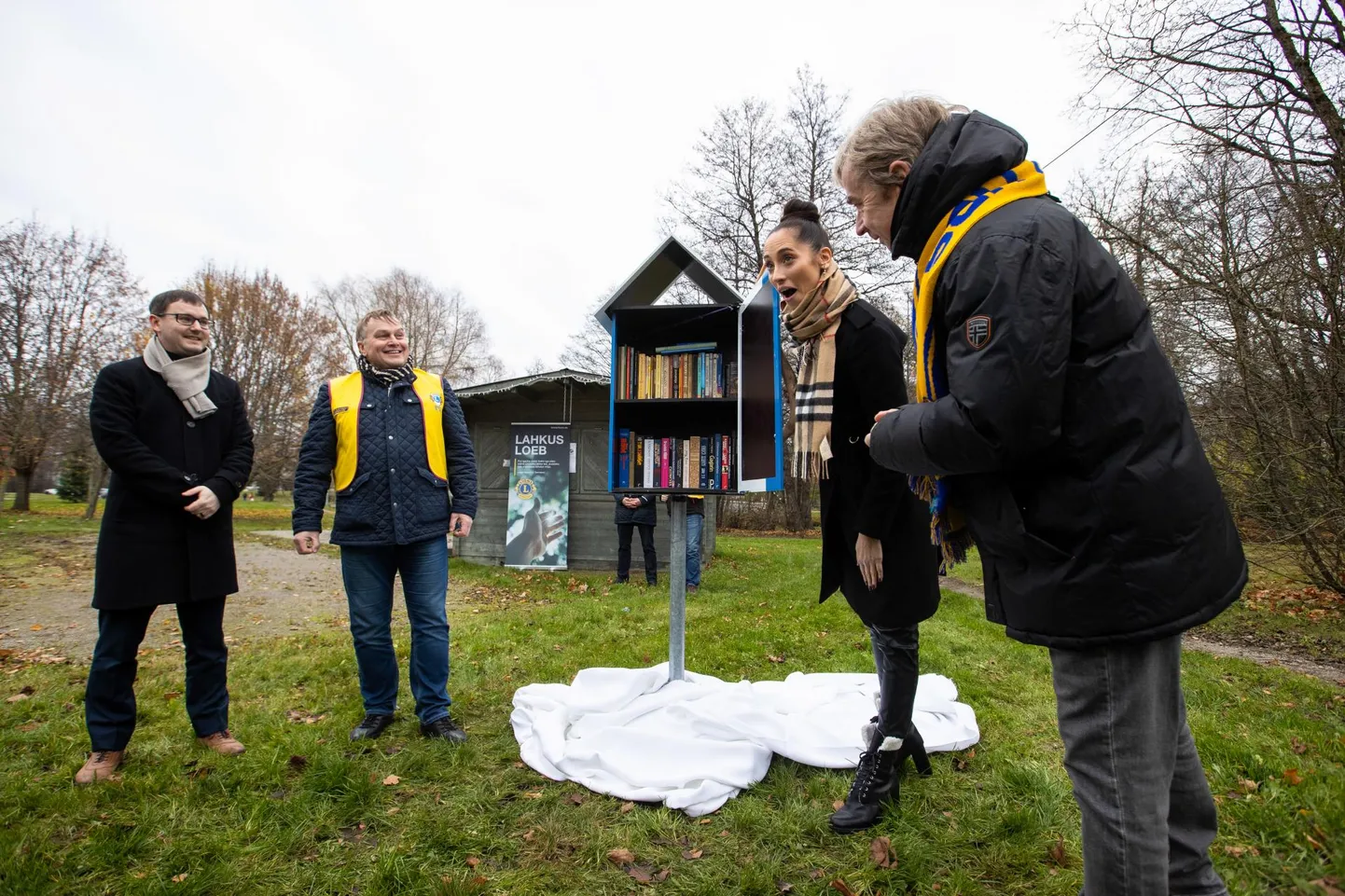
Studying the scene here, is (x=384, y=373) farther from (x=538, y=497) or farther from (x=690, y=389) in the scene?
(x=538, y=497)

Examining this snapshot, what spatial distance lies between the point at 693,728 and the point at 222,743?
2.32 meters

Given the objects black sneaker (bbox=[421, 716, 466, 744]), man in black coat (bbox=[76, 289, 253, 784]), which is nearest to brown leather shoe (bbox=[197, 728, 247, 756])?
man in black coat (bbox=[76, 289, 253, 784])

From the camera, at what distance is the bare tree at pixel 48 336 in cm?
1791

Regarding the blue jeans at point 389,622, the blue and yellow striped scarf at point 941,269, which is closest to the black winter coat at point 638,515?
the blue jeans at point 389,622

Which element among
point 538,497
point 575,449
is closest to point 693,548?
point 575,449

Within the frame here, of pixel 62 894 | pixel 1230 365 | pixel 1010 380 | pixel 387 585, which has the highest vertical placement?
pixel 1230 365

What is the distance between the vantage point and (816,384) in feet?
8.73

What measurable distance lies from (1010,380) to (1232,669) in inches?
215

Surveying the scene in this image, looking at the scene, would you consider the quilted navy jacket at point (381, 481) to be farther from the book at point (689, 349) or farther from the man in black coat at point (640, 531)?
the man in black coat at point (640, 531)

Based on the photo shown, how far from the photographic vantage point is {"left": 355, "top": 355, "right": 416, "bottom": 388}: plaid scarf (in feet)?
12.2

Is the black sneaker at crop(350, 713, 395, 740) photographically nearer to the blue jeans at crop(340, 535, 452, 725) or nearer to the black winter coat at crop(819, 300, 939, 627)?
the blue jeans at crop(340, 535, 452, 725)

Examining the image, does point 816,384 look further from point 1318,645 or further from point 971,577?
point 971,577

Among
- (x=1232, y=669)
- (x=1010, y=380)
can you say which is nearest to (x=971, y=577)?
(x=1232, y=669)

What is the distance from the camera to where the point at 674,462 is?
164 inches
